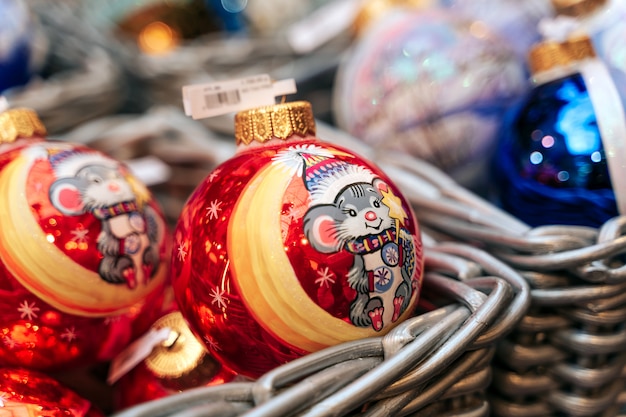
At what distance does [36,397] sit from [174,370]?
126 mm

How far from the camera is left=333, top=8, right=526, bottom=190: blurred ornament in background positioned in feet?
2.61

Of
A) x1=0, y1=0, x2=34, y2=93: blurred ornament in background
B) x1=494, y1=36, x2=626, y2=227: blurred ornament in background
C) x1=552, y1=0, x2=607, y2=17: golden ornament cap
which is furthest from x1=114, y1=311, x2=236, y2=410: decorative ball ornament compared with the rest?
x1=552, y1=0, x2=607, y2=17: golden ornament cap

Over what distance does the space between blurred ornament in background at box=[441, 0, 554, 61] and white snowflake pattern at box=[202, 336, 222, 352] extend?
0.67m

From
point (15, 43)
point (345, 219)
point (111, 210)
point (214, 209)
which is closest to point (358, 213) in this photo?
point (345, 219)

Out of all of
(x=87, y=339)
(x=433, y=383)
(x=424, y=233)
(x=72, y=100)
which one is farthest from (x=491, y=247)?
(x=72, y=100)

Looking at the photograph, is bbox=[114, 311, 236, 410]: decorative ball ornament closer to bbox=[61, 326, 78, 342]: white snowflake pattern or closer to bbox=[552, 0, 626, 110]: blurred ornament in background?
bbox=[61, 326, 78, 342]: white snowflake pattern

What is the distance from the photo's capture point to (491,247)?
0.62 metres

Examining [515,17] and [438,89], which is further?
[515,17]

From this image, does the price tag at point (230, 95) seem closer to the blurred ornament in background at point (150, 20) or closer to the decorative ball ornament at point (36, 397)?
the decorative ball ornament at point (36, 397)

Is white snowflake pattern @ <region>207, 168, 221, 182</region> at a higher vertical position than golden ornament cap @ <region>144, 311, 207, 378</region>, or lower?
higher

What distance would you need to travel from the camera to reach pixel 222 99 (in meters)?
0.58

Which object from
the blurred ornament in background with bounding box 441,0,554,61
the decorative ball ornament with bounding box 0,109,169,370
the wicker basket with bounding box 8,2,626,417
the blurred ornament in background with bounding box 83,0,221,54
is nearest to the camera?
the wicker basket with bounding box 8,2,626,417

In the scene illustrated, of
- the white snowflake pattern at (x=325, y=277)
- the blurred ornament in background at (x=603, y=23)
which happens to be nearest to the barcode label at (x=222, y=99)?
the white snowflake pattern at (x=325, y=277)

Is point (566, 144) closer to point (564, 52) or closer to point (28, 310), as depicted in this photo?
point (564, 52)
